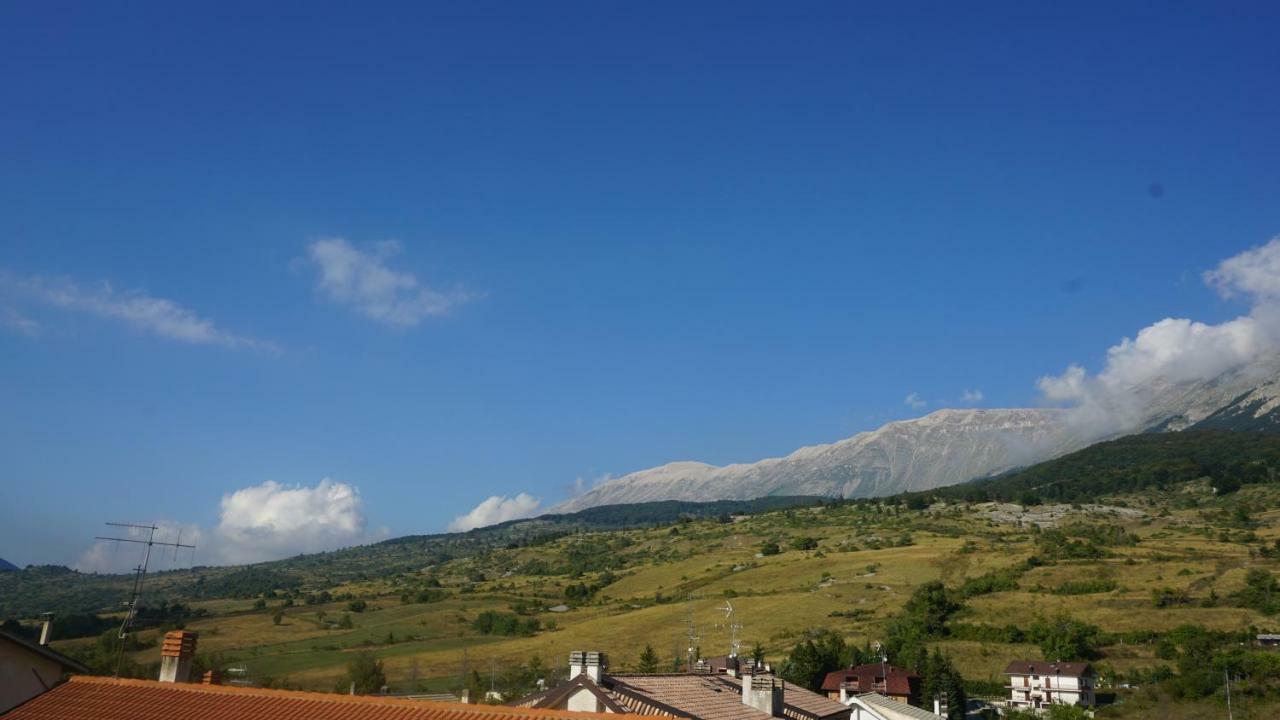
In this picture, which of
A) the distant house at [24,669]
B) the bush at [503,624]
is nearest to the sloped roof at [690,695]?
the distant house at [24,669]

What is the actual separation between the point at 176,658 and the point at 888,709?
35096 mm

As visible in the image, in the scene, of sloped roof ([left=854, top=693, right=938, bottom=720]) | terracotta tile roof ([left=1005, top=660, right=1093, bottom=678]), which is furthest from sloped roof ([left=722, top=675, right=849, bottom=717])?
terracotta tile roof ([left=1005, top=660, right=1093, bottom=678])

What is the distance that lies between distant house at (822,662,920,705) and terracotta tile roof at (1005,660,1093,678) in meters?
13.7

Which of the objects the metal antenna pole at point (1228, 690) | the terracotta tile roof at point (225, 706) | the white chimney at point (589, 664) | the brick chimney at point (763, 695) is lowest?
the metal antenna pole at point (1228, 690)

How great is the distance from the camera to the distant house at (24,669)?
790 inches

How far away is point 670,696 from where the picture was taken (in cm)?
2798

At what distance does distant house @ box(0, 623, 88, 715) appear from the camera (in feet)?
65.8

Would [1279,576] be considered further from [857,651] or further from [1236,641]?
[857,651]

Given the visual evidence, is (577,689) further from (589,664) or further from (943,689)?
(943,689)

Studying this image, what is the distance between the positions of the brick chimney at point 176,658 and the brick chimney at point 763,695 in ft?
55.6

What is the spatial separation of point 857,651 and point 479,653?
50331 mm

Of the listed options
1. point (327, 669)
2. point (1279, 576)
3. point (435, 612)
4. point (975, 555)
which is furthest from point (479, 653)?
point (1279, 576)

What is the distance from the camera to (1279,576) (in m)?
120

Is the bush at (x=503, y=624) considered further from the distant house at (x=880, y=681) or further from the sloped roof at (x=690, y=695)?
the sloped roof at (x=690, y=695)
